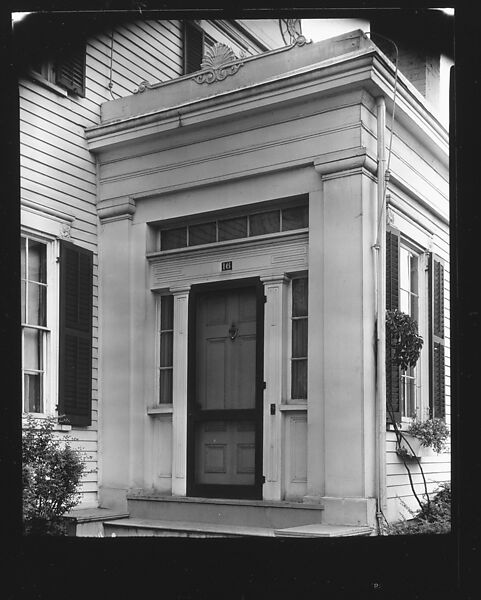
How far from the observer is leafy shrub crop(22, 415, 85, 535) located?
6633 millimetres

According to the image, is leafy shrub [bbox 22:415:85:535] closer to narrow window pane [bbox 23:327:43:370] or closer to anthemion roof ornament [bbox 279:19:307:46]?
narrow window pane [bbox 23:327:43:370]

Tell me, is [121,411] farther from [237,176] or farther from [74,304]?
[237,176]

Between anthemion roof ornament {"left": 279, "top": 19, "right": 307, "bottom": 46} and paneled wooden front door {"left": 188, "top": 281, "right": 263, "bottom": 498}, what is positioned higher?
anthemion roof ornament {"left": 279, "top": 19, "right": 307, "bottom": 46}

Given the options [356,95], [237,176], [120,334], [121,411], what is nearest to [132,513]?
[121,411]

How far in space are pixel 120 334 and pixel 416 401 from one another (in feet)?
8.67

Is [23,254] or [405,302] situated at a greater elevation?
[23,254]

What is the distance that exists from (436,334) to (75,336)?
319 cm

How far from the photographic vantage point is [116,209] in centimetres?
758

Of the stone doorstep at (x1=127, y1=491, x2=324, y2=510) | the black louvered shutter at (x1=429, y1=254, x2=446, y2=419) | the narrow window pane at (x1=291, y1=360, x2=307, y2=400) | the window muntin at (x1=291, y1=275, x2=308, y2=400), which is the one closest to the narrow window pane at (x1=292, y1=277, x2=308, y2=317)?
the window muntin at (x1=291, y1=275, x2=308, y2=400)

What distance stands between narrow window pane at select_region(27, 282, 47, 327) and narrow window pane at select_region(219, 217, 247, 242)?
158 cm

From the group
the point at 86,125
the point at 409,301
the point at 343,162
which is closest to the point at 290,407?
the point at 409,301

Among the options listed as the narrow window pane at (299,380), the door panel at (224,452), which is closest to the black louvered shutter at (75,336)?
the door panel at (224,452)

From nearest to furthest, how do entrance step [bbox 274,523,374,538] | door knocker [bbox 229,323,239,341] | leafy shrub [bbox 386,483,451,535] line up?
1. entrance step [bbox 274,523,374,538]
2. leafy shrub [bbox 386,483,451,535]
3. door knocker [bbox 229,323,239,341]

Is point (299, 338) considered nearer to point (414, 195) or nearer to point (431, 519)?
point (414, 195)
